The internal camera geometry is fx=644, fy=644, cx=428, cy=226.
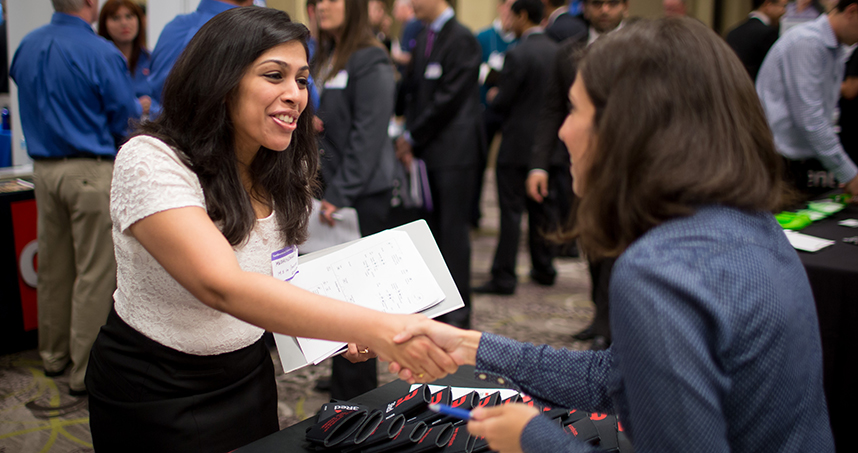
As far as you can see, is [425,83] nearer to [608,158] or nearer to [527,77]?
[527,77]

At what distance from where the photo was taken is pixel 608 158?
33.8 inches

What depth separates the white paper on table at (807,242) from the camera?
2156 mm

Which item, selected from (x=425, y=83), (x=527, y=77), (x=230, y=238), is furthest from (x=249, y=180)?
(x=527, y=77)

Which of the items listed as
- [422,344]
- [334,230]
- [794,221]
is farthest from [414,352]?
[794,221]

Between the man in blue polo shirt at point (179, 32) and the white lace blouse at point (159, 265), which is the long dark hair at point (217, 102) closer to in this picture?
the white lace blouse at point (159, 265)

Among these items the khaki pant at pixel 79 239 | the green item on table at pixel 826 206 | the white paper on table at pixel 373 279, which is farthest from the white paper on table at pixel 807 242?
the khaki pant at pixel 79 239

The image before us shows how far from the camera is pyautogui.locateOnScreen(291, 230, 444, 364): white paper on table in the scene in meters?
1.38

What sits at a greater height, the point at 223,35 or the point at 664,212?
the point at 223,35

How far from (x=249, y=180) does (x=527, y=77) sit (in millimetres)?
3014

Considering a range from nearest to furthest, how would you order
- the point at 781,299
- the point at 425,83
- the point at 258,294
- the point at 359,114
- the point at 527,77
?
1. the point at 781,299
2. the point at 258,294
3. the point at 359,114
4. the point at 425,83
5. the point at 527,77

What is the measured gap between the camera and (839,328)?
2.06 metres

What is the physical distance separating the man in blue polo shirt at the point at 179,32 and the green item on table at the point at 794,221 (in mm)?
2298

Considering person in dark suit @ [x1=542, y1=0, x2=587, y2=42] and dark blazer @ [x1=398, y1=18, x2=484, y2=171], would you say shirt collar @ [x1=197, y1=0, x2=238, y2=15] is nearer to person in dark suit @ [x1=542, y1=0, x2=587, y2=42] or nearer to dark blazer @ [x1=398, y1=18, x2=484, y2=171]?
dark blazer @ [x1=398, y1=18, x2=484, y2=171]

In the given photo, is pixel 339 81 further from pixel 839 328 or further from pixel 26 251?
pixel 839 328
